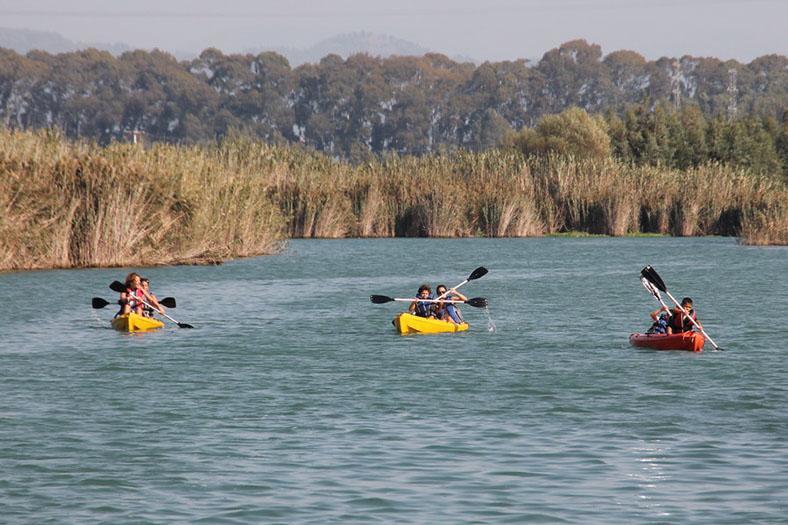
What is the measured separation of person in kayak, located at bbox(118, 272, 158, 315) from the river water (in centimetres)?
79

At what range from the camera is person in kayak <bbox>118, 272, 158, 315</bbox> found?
1107 inches

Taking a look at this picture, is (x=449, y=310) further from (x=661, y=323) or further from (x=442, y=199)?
(x=442, y=199)

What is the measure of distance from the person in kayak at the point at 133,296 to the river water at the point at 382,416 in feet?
2.59

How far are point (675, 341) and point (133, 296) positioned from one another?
1069cm

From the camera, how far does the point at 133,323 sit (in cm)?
2812

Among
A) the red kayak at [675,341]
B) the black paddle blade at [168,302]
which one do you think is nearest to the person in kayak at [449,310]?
the red kayak at [675,341]

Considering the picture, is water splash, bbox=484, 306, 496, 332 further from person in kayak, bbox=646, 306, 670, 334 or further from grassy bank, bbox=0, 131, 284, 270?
grassy bank, bbox=0, 131, 284, 270

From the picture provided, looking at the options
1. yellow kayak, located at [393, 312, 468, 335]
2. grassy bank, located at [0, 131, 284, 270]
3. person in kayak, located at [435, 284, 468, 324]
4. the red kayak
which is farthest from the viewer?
grassy bank, located at [0, 131, 284, 270]

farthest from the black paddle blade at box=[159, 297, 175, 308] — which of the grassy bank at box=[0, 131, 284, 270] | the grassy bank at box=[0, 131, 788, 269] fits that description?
the grassy bank at box=[0, 131, 788, 269]

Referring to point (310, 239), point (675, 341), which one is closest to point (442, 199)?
point (310, 239)

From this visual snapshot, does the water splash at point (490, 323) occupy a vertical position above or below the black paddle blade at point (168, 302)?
below

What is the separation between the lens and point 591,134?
87.9 metres

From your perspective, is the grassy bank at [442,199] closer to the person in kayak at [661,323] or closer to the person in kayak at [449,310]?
the person in kayak at [449,310]

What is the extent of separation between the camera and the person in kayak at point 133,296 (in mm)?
28125
